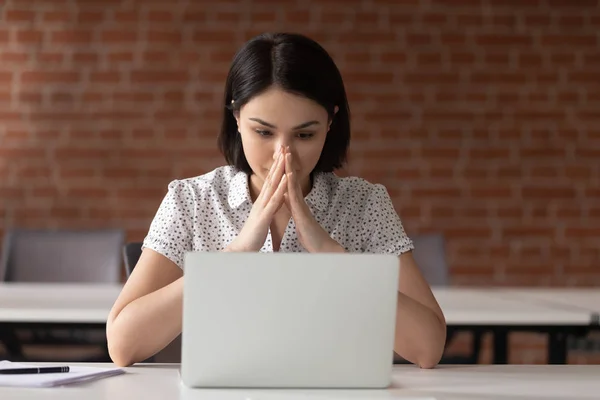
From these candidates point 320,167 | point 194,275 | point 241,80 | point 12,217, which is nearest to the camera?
point 194,275

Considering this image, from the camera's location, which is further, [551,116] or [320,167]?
[551,116]

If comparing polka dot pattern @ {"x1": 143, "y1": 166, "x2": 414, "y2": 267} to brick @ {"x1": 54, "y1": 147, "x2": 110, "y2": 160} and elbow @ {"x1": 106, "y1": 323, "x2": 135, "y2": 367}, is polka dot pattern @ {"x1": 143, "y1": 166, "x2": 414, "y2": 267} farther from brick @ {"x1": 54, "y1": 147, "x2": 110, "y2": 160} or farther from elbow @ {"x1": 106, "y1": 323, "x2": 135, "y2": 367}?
brick @ {"x1": 54, "y1": 147, "x2": 110, "y2": 160}

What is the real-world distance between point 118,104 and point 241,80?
8.44 feet

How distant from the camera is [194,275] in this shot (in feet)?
3.57

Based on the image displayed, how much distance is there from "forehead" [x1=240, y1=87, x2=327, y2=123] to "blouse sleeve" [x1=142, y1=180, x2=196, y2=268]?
267 millimetres

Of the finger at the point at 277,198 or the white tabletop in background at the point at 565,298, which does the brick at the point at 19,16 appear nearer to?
the white tabletop in background at the point at 565,298

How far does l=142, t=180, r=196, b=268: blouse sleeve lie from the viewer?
168cm

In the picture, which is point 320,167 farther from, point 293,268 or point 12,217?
point 12,217

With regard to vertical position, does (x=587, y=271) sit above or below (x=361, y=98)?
below

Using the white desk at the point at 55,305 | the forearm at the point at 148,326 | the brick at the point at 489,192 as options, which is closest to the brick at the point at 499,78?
the brick at the point at 489,192

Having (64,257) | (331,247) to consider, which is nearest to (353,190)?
(331,247)

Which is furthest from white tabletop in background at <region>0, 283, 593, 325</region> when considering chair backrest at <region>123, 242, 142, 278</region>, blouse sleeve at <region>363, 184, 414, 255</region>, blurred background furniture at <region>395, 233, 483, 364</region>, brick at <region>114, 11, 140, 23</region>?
brick at <region>114, 11, 140, 23</region>

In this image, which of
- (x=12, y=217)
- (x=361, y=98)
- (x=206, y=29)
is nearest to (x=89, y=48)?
(x=206, y=29)

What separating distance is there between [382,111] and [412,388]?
3.03 metres
